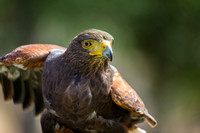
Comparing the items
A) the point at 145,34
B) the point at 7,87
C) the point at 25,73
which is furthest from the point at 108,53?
the point at 145,34

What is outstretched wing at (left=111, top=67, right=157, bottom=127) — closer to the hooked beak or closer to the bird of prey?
the bird of prey

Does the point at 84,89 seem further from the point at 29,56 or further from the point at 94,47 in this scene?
the point at 29,56

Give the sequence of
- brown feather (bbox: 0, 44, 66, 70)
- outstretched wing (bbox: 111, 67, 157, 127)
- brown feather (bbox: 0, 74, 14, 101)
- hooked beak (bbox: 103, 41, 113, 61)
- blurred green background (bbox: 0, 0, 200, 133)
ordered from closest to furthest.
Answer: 1. hooked beak (bbox: 103, 41, 113, 61)
2. outstretched wing (bbox: 111, 67, 157, 127)
3. brown feather (bbox: 0, 44, 66, 70)
4. brown feather (bbox: 0, 74, 14, 101)
5. blurred green background (bbox: 0, 0, 200, 133)

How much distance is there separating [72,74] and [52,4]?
322 inches

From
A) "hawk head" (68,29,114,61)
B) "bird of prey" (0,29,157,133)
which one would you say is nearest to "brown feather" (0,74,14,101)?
"bird of prey" (0,29,157,133)

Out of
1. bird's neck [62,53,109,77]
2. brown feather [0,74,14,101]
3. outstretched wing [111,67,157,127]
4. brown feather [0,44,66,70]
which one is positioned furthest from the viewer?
brown feather [0,74,14,101]

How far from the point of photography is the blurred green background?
1180cm

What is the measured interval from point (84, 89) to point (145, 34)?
28.4 feet

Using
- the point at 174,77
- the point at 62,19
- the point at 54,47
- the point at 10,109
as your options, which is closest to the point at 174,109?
the point at 174,77

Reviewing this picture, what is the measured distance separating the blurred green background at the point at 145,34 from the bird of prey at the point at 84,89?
6410 mm

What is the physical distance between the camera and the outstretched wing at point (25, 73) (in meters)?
5.05

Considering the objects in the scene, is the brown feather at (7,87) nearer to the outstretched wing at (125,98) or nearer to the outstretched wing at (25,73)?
the outstretched wing at (25,73)

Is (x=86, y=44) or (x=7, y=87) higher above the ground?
(x=86, y=44)

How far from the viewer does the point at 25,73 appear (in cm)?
577
